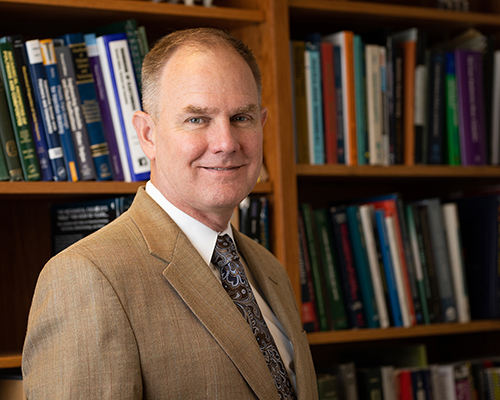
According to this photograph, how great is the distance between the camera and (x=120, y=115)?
1548 millimetres

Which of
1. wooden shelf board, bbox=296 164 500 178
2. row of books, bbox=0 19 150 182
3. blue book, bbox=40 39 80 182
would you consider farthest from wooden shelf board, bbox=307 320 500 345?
blue book, bbox=40 39 80 182

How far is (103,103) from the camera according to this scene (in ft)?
5.08

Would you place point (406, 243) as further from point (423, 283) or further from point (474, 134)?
point (474, 134)

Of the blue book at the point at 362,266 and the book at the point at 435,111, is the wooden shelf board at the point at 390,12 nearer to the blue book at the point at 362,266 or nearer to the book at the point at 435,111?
the book at the point at 435,111

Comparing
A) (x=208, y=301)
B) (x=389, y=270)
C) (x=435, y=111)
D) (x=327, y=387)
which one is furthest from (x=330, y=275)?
(x=208, y=301)

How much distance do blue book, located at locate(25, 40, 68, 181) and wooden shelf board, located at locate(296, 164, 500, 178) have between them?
2.23ft

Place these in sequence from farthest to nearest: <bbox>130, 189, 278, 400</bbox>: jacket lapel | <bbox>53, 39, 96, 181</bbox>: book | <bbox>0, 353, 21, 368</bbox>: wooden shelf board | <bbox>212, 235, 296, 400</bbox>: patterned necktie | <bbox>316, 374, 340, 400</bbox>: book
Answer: <bbox>316, 374, 340, 400</bbox>: book → <bbox>53, 39, 96, 181</bbox>: book → <bbox>0, 353, 21, 368</bbox>: wooden shelf board → <bbox>212, 235, 296, 400</bbox>: patterned necktie → <bbox>130, 189, 278, 400</bbox>: jacket lapel

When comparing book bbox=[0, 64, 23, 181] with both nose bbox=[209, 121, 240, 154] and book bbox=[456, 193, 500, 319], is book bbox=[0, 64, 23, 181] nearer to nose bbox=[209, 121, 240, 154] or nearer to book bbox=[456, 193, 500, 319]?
nose bbox=[209, 121, 240, 154]

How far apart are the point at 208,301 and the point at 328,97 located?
94 centimetres

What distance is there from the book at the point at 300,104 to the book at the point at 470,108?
1.95 ft

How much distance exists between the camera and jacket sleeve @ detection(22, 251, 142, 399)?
2.96 feet

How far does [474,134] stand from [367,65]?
46cm

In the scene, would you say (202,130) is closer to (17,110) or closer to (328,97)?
(17,110)

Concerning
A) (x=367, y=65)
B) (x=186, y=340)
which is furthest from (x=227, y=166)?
(x=367, y=65)
